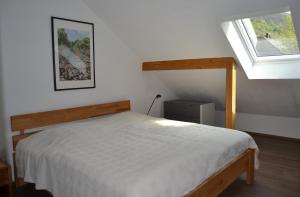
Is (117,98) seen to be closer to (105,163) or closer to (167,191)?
(105,163)

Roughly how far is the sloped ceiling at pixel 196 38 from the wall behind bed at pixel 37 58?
29cm

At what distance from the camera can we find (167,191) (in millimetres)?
1655

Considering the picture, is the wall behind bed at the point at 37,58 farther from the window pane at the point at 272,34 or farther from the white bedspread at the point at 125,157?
the window pane at the point at 272,34

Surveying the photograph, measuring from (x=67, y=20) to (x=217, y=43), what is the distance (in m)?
1.86

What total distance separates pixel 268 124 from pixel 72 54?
136 inches

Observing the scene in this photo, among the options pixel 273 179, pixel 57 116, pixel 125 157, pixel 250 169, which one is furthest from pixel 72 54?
pixel 273 179

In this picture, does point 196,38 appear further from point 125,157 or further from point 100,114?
point 125,157

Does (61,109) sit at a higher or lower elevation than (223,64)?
lower

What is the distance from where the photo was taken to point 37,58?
2816mm

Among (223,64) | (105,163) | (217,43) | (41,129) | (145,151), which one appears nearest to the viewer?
(105,163)

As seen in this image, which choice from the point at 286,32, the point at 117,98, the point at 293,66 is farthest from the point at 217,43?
the point at 117,98

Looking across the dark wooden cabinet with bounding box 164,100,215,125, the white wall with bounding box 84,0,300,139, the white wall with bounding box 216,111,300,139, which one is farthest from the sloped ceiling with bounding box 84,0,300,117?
the dark wooden cabinet with bounding box 164,100,215,125

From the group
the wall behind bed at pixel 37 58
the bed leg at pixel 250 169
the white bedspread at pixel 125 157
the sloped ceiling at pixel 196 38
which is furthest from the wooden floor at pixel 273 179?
the wall behind bed at pixel 37 58

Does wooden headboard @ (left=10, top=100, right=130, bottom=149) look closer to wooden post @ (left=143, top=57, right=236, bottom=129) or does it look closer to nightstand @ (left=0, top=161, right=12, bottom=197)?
nightstand @ (left=0, top=161, right=12, bottom=197)
